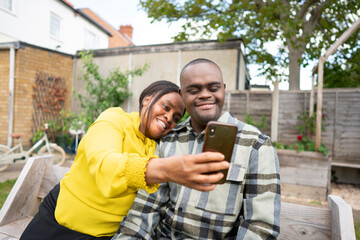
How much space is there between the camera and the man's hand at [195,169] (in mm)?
670

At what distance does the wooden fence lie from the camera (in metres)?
6.11

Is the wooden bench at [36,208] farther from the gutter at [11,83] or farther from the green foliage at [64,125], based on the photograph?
the gutter at [11,83]

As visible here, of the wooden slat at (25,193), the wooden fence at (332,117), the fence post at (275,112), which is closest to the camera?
the wooden slat at (25,193)

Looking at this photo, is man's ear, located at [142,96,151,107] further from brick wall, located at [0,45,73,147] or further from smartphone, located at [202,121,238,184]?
brick wall, located at [0,45,73,147]

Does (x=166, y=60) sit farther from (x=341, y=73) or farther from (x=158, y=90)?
(x=158, y=90)

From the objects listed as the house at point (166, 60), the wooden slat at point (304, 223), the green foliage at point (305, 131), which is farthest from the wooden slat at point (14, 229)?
the house at point (166, 60)

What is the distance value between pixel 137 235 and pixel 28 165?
1.12 meters

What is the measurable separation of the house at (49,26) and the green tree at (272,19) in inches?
213

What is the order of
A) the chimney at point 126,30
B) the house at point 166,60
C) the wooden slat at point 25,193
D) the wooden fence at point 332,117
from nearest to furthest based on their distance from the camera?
the wooden slat at point 25,193
the wooden fence at point 332,117
the house at point 166,60
the chimney at point 126,30

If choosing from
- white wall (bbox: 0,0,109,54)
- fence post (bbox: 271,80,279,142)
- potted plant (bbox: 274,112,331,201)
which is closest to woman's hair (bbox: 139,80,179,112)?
potted plant (bbox: 274,112,331,201)

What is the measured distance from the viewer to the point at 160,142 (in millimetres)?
1655

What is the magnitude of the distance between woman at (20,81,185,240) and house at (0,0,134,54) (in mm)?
10333

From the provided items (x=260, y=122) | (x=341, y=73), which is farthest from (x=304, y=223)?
(x=341, y=73)

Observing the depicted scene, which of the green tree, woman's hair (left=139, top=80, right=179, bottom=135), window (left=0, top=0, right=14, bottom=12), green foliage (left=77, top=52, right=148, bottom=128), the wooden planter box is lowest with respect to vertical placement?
the wooden planter box
